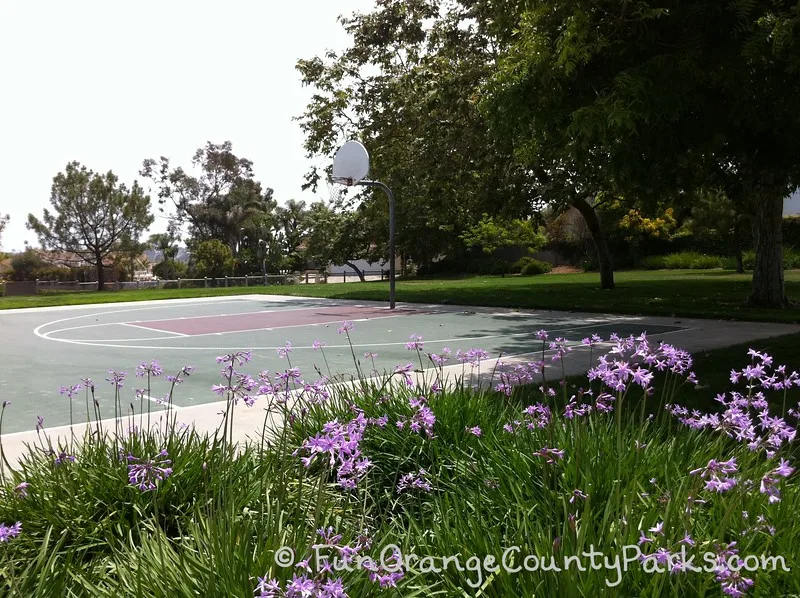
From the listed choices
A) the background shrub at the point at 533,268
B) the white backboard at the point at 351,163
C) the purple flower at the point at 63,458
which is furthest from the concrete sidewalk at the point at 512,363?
the background shrub at the point at 533,268

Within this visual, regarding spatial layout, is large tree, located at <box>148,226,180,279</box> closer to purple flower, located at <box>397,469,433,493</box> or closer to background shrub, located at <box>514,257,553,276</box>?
background shrub, located at <box>514,257,553,276</box>

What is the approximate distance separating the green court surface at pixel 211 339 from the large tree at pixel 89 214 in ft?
110

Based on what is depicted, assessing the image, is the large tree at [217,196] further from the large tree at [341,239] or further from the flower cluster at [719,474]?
the flower cluster at [719,474]

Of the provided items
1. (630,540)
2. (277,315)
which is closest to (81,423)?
(630,540)

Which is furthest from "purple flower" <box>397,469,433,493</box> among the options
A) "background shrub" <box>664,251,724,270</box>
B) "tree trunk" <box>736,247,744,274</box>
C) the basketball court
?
"background shrub" <box>664,251,724,270</box>

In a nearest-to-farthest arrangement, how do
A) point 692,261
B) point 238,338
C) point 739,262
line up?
point 238,338, point 739,262, point 692,261

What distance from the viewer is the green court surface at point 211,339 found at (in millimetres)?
8117

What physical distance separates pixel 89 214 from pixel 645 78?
52514mm

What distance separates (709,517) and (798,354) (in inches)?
293

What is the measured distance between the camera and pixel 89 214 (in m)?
51.9

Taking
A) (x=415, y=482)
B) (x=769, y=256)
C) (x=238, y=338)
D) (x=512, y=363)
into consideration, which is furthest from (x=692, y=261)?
(x=415, y=482)

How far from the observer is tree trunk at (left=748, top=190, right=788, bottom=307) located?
635 inches

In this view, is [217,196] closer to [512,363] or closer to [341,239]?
[341,239]

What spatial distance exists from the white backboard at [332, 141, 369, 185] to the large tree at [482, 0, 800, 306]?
31.5 feet
